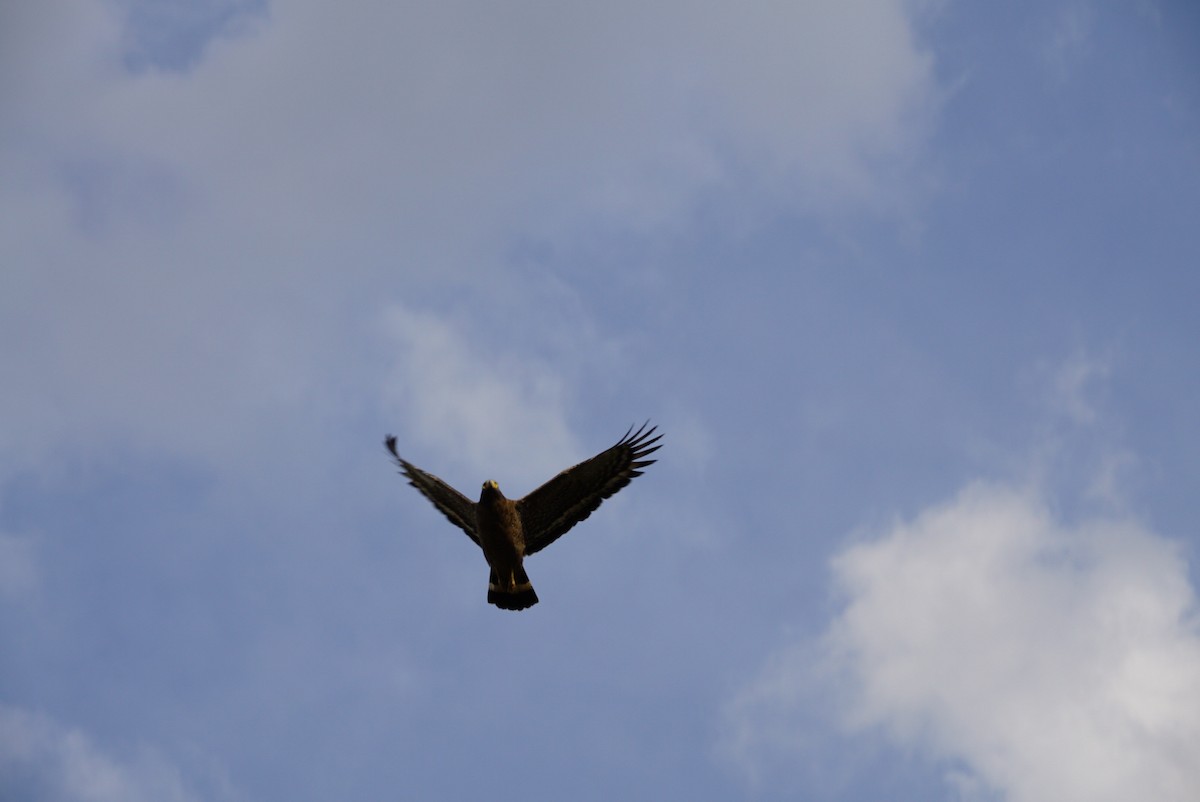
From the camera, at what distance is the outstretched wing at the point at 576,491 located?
24.1 meters

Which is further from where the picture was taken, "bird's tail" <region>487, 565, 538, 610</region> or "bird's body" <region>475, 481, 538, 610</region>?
"bird's tail" <region>487, 565, 538, 610</region>

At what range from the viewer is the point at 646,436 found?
24250mm

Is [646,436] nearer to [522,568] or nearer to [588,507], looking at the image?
[588,507]

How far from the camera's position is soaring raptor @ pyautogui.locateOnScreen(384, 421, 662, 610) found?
2397 cm

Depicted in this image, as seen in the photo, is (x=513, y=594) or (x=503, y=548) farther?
(x=513, y=594)

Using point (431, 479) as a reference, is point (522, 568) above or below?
below

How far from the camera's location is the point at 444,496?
2512cm

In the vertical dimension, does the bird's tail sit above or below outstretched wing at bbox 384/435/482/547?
below

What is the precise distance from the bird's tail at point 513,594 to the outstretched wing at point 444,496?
1.02 m

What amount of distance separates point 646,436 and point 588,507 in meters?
2.06

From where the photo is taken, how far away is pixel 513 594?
24734mm

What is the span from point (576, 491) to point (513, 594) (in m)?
2.63

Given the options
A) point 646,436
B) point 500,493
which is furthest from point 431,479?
point 646,436

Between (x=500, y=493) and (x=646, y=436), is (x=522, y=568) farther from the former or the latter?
(x=646, y=436)
